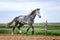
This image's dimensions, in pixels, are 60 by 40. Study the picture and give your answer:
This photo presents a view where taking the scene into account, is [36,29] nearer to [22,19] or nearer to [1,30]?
[22,19]

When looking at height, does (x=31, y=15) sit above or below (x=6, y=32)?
above

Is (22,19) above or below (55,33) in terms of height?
above

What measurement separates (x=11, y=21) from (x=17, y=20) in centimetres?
65

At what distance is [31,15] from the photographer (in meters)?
20.3

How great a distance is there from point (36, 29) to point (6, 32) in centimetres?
371

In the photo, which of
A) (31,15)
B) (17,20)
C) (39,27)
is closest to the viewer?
(31,15)

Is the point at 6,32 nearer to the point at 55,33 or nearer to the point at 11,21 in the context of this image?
the point at 11,21

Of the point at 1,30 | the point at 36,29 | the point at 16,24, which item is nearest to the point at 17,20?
the point at 16,24

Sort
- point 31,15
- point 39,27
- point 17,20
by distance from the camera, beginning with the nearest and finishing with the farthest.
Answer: point 31,15
point 17,20
point 39,27

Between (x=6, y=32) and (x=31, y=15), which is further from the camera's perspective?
(x=6, y=32)

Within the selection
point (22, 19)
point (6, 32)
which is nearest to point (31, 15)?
point (22, 19)

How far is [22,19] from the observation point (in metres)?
21.3

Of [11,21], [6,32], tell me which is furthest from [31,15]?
[6,32]

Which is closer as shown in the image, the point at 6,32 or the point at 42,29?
the point at 42,29
